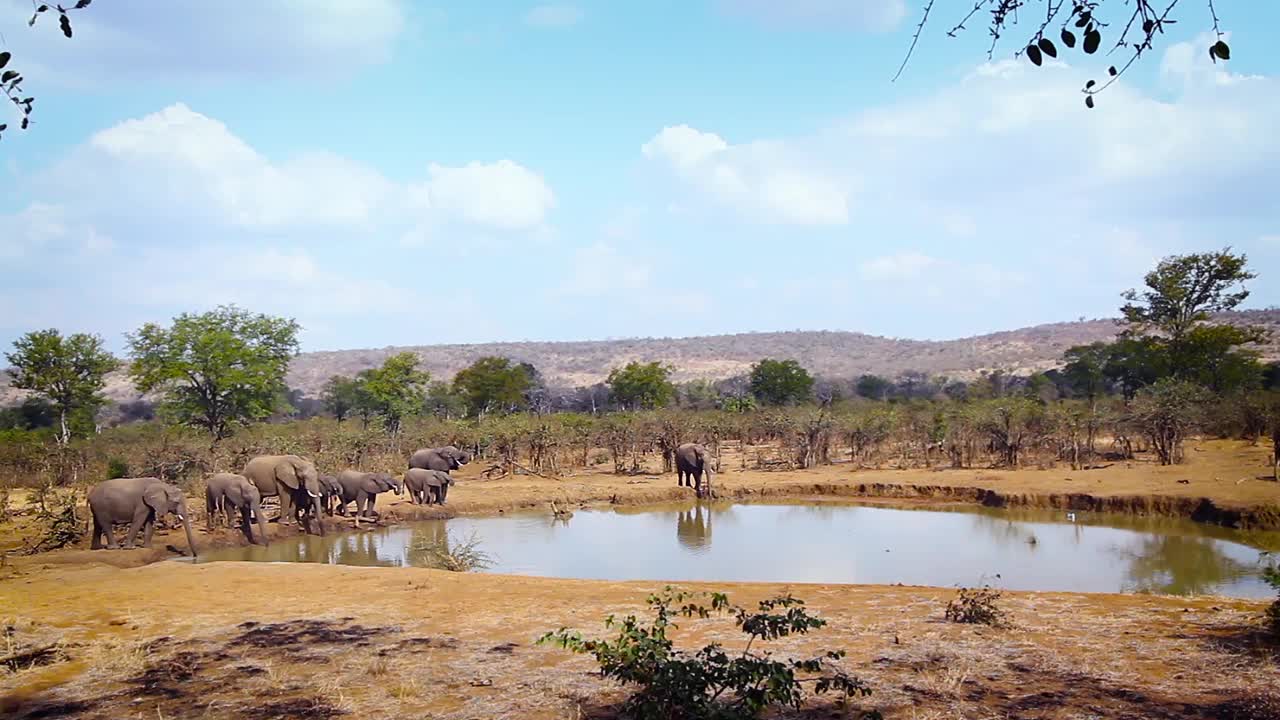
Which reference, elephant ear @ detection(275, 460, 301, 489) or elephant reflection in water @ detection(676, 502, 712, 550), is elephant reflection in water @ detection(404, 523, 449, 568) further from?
elephant reflection in water @ detection(676, 502, 712, 550)

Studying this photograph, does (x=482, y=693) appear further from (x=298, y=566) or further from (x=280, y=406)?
(x=280, y=406)

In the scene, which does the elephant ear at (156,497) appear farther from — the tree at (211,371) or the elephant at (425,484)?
the tree at (211,371)

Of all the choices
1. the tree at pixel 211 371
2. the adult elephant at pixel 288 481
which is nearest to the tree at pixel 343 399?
the tree at pixel 211 371

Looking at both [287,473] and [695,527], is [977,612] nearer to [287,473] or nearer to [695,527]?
[695,527]

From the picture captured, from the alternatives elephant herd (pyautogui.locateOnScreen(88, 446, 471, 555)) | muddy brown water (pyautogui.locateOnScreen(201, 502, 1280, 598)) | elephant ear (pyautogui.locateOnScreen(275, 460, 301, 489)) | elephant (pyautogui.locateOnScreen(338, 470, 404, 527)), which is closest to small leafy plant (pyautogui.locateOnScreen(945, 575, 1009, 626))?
muddy brown water (pyautogui.locateOnScreen(201, 502, 1280, 598))

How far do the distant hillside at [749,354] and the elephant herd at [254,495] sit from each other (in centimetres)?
6621

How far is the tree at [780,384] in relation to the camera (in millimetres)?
53188

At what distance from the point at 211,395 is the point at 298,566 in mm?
20173

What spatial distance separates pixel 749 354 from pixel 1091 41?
105054 mm

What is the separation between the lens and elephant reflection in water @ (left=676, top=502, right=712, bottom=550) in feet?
58.9

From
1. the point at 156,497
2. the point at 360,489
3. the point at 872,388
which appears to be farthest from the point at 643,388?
the point at 156,497

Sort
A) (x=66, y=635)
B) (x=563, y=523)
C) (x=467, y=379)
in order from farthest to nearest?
(x=467, y=379), (x=563, y=523), (x=66, y=635)

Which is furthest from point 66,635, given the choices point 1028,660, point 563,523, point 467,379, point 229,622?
point 467,379

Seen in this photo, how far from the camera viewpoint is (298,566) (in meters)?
13.0
